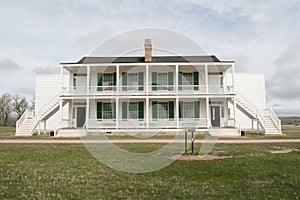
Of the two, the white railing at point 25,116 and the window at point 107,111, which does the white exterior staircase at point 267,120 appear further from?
the white railing at point 25,116

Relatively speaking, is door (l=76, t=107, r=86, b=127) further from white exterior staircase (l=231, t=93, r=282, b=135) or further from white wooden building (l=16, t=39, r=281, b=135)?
white exterior staircase (l=231, t=93, r=282, b=135)

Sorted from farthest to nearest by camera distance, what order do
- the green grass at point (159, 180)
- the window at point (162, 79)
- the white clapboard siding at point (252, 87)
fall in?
the white clapboard siding at point (252, 87) → the window at point (162, 79) → the green grass at point (159, 180)

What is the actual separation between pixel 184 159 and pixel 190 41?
4.11 metres

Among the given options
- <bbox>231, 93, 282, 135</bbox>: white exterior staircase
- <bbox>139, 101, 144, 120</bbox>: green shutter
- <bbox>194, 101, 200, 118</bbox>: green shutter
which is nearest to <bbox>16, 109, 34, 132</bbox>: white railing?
<bbox>139, 101, 144, 120</bbox>: green shutter

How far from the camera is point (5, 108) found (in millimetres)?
51750

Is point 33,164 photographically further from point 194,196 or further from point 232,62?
point 232,62

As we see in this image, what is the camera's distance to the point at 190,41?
1052 cm

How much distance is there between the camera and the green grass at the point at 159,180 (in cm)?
596

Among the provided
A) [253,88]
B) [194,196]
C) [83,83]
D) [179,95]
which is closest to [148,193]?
[194,196]

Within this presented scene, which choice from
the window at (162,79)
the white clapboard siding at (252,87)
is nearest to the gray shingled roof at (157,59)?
the window at (162,79)

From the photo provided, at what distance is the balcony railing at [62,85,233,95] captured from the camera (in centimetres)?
2629

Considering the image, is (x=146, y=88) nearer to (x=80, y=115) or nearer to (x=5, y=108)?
(x=80, y=115)

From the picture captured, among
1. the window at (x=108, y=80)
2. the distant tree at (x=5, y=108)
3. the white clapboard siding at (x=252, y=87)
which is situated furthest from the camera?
the distant tree at (x=5, y=108)

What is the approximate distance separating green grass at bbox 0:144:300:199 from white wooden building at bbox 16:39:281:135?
15.5m
